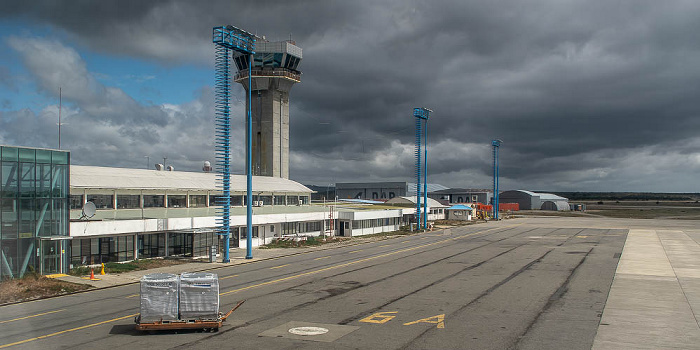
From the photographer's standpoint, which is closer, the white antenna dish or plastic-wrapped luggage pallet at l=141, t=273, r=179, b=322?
plastic-wrapped luggage pallet at l=141, t=273, r=179, b=322

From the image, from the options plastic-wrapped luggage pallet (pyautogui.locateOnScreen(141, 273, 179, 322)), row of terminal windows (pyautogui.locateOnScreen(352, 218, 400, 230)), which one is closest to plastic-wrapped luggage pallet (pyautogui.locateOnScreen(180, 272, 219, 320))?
plastic-wrapped luggage pallet (pyautogui.locateOnScreen(141, 273, 179, 322))

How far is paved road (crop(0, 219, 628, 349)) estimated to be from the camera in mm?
18719

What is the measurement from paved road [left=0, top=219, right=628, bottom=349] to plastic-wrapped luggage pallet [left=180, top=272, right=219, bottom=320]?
2.67 ft

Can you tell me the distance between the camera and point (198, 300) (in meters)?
20.4

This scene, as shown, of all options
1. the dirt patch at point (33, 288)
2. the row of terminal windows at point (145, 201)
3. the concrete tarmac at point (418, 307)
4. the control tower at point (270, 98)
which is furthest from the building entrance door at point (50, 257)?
the control tower at point (270, 98)

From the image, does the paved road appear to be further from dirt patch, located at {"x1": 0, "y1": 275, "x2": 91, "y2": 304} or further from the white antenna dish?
the white antenna dish

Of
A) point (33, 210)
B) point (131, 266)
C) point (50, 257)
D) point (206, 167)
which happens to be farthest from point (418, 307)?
point (206, 167)

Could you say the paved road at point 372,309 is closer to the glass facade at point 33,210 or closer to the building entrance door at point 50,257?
the glass facade at point 33,210

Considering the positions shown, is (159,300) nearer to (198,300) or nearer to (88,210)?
(198,300)

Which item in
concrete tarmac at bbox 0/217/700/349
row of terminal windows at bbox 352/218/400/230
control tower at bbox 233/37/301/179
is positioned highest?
control tower at bbox 233/37/301/179

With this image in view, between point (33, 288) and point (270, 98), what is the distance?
7006cm

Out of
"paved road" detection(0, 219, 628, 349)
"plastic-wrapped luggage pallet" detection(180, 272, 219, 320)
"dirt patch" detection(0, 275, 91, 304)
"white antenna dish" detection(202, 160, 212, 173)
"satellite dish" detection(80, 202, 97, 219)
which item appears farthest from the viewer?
"white antenna dish" detection(202, 160, 212, 173)

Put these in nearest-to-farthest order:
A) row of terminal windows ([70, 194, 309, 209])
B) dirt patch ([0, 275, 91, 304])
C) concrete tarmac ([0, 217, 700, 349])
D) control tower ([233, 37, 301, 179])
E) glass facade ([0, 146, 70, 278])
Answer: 1. concrete tarmac ([0, 217, 700, 349])
2. dirt patch ([0, 275, 91, 304])
3. glass facade ([0, 146, 70, 278])
4. row of terminal windows ([70, 194, 309, 209])
5. control tower ([233, 37, 301, 179])

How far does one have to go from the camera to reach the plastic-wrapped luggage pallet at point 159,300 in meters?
19.9
